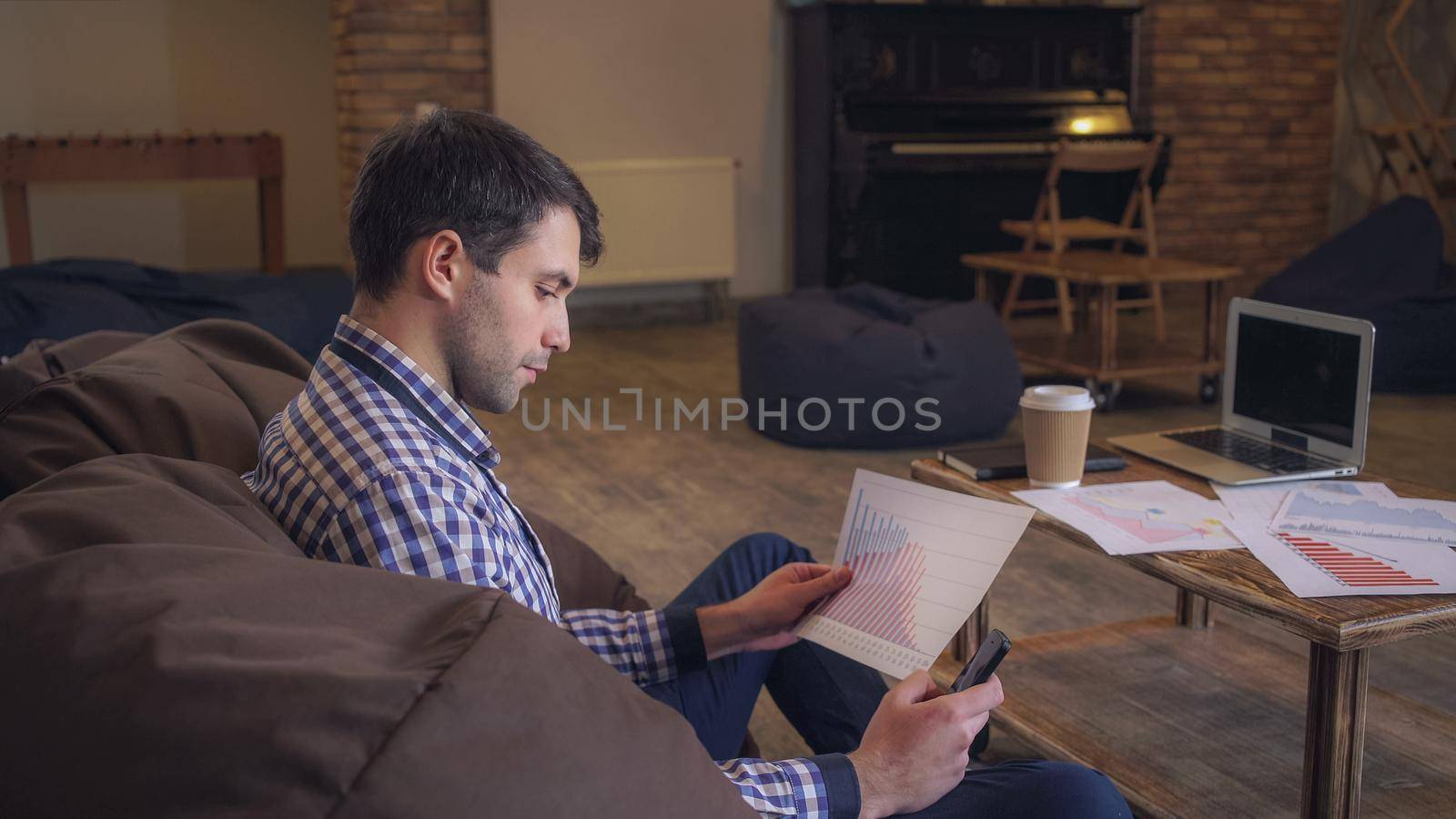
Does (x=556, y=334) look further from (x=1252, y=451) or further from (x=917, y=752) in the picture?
(x=1252, y=451)

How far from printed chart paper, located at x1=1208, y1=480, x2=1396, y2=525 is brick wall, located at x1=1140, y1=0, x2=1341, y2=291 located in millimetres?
5429

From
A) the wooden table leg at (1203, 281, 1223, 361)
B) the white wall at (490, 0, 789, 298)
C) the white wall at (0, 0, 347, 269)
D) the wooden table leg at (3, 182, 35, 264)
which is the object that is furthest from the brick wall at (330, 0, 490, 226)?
the wooden table leg at (1203, 281, 1223, 361)

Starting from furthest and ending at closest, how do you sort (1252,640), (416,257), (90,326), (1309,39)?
(1309,39)
(90,326)
(1252,640)
(416,257)

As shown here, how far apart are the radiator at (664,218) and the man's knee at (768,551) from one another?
4.48 meters

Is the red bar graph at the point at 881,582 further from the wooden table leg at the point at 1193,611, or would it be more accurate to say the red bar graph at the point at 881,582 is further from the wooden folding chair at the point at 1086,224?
the wooden folding chair at the point at 1086,224

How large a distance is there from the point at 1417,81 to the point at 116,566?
795cm

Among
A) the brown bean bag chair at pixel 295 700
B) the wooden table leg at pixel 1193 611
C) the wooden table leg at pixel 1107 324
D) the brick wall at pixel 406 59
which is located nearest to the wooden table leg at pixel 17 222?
the brick wall at pixel 406 59

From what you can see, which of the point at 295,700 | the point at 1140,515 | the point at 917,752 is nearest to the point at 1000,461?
the point at 1140,515

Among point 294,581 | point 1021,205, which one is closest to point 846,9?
point 1021,205

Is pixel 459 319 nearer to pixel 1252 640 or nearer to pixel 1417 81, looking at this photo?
pixel 1252 640

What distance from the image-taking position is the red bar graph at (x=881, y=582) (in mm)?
1449

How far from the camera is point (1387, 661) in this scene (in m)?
2.46

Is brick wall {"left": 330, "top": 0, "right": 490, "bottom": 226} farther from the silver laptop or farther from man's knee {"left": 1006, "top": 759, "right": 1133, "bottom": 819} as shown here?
man's knee {"left": 1006, "top": 759, "right": 1133, "bottom": 819}

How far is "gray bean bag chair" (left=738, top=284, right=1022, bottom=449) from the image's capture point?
4.01 metres
